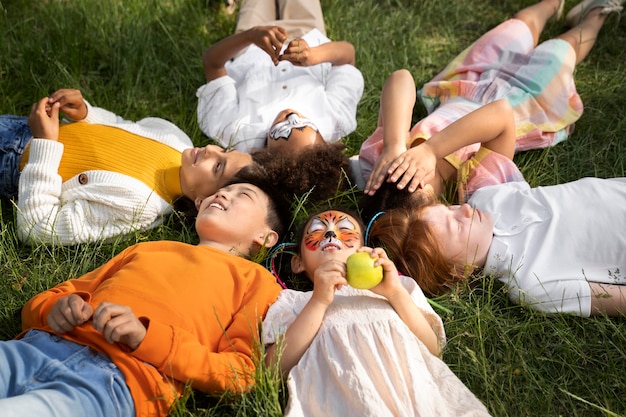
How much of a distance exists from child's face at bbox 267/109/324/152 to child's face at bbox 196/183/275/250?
522 millimetres

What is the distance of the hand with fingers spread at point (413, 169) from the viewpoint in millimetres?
2754

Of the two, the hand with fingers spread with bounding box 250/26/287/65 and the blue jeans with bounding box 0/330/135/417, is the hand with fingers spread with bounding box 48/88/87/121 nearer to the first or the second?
the hand with fingers spread with bounding box 250/26/287/65

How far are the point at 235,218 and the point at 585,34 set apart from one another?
2513 millimetres

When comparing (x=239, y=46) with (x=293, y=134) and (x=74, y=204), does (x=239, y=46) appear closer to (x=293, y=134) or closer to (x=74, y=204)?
(x=293, y=134)

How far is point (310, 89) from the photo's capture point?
3.68 meters

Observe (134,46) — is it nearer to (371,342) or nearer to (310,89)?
(310,89)

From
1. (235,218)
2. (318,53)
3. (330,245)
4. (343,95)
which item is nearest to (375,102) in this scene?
(343,95)

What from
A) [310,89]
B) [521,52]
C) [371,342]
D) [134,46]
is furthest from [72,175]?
[521,52]

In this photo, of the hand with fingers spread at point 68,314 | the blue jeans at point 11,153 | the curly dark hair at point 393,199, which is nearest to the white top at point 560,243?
the curly dark hair at point 393,199

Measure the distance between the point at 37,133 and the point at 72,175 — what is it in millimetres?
249

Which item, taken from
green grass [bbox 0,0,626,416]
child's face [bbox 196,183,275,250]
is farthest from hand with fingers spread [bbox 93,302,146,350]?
child's face [bbox 196,183,275,250]

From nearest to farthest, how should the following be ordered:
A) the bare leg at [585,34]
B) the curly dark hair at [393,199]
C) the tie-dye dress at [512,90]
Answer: the curly dark hair at [393,199] → the tie-dye dress at [512,90] → the bare leg at [585,34]

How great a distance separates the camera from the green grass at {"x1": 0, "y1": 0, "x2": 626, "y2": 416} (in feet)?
7.54

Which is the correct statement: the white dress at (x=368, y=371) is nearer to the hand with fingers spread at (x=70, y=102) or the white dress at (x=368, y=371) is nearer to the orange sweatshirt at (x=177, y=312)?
the orange sweatshirt at (x=177, y=312)
